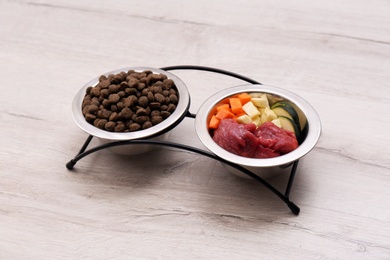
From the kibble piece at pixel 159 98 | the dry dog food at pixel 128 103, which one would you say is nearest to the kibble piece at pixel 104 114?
the dry dog food at pixel 128 103

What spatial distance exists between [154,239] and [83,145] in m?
0.36

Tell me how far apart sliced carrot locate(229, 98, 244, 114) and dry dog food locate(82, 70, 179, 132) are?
14 centimetres

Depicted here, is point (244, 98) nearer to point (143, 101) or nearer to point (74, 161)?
point (143, 101)

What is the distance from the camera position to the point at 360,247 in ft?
3.80

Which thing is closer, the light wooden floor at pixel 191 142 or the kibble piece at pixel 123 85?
the light wooden floor at pixel 191 142

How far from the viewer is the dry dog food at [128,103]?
4.14ft

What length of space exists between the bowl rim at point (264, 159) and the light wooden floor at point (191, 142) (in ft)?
0.45

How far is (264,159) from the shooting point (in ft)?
3.83

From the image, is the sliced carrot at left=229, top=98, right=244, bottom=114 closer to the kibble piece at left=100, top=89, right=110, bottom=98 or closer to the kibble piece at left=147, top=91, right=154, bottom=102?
the kibble piece at left=147, top=91, right=154, bottom=102

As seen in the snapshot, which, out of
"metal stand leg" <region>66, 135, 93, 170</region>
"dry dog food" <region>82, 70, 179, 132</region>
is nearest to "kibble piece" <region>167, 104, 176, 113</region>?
"dry dog food" <region>82, 70, 179, 132</region>

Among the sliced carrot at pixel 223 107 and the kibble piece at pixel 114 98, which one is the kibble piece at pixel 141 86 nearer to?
the kibble piece at pixel 114 98

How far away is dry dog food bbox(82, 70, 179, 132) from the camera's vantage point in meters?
1.26

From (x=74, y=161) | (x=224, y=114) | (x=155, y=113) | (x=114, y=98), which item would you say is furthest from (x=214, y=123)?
(x=74, y=161)

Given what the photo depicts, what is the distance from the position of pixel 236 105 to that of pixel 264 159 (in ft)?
0.63
